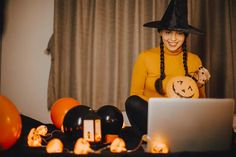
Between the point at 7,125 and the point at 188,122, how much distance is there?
72 centimetres

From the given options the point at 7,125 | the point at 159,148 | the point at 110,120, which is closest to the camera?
the point at 159,148

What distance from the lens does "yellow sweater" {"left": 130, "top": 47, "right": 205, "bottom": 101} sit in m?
1.95

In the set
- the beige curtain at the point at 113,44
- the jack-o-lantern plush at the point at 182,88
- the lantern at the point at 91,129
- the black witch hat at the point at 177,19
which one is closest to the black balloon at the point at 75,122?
the lantern at the point at 91,129

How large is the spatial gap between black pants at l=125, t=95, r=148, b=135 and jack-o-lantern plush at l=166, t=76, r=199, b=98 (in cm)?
15

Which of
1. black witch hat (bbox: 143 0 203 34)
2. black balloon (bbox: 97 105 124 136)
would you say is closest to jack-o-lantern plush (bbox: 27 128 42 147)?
black balloon (bbox: 97 105 124 136)

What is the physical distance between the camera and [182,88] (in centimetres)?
169

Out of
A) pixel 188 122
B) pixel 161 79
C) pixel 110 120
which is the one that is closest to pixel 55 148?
pixel 110 120

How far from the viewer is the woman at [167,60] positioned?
6.15 ft

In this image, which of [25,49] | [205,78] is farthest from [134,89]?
[25,49]

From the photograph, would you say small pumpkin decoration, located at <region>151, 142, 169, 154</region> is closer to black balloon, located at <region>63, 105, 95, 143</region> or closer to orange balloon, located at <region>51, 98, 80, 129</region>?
black balloon, located at <region>63, 105, 95, 143</region>

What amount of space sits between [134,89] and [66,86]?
73 cm

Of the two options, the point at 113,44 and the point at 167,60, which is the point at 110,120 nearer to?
the point at 167,60

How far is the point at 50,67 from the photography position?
2.59 meters

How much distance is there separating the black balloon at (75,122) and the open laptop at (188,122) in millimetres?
320
